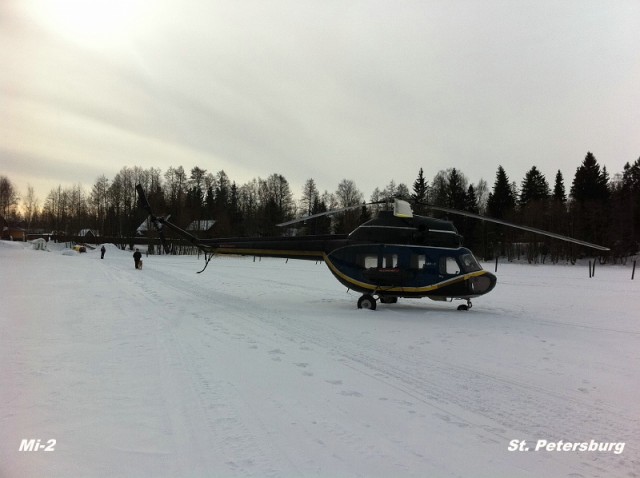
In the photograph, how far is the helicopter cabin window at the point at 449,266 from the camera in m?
11.8

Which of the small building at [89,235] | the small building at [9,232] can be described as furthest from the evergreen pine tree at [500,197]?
the small building at [9,232]

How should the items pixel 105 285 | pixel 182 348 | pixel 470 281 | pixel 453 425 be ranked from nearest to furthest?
pixel 453 425 < pixel 182 348 < pixel 470 281 < pixel 105 285

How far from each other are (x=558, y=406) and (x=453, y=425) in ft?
5.05

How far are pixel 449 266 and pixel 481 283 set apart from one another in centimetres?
103

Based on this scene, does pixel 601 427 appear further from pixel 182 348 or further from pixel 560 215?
pixel 560 215

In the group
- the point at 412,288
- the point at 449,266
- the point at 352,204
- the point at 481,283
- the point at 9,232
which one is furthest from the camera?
the point at 9,232

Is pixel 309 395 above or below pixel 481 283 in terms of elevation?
below

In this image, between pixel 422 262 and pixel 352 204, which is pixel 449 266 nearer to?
pixel 422 262

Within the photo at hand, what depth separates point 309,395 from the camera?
4.78 metres

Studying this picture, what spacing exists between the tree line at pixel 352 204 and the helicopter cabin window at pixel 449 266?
20008 millimetres

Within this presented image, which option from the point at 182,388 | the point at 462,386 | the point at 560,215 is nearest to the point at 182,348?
the point at 182,388

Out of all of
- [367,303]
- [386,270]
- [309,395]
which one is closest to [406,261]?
[386,270]

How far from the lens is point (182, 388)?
4.87m

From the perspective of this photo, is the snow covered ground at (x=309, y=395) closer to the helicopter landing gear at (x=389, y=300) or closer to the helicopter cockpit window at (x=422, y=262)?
the helicopter cockpit window at (x=422, y=262)
